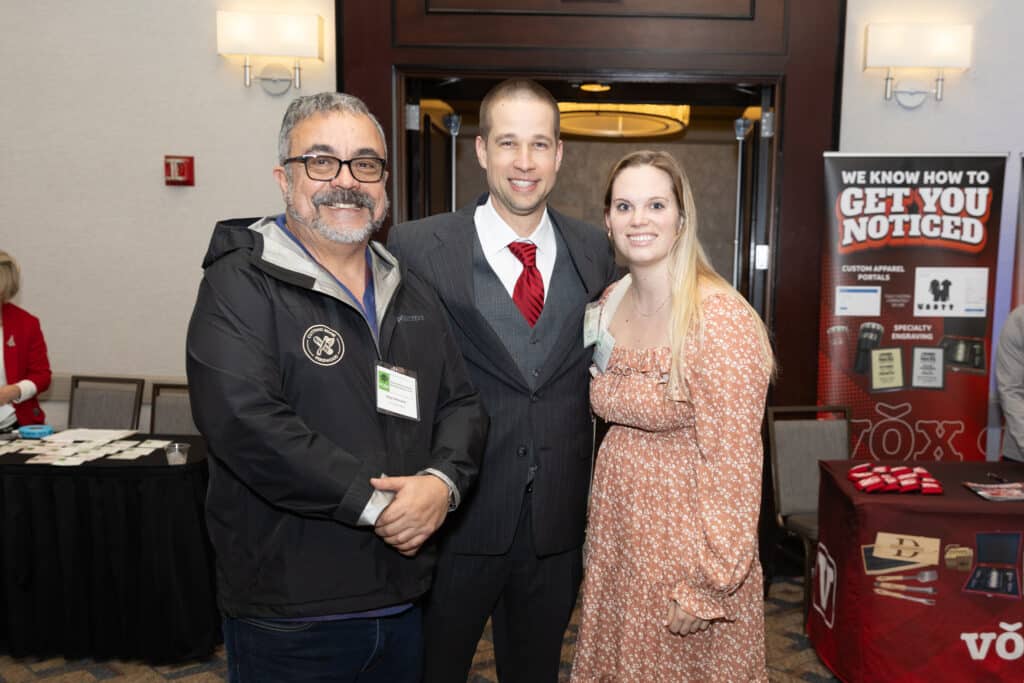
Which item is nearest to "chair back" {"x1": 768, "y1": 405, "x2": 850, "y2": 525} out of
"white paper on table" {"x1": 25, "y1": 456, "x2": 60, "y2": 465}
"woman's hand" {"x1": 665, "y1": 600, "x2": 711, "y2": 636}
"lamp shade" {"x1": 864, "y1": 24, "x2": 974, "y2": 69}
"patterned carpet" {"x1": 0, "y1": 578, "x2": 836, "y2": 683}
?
"patterned carpet" {"x1": 0, "y1": 578, "x2": 836, "y2": 683}

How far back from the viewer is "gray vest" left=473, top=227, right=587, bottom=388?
1.91m

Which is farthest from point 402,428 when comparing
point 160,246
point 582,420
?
point 160,246

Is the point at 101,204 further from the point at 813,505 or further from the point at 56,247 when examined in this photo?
the point at 813,505

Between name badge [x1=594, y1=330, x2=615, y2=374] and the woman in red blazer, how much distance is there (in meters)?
2.97

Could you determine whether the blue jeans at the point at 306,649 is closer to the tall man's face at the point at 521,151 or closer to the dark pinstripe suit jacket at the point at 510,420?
the dark pinstripe suit jacket at the point at 510,420

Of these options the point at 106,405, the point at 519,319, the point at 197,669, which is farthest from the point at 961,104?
the point at 106,405

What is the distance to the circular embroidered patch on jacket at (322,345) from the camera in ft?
4.53

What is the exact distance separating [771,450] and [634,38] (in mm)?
2200

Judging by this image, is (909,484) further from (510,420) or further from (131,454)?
(131,454)

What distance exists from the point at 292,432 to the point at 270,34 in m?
3.42

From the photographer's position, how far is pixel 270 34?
410cm

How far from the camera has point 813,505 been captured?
3.73 metres

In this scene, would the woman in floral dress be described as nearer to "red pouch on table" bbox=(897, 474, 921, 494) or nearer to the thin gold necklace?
the thin gold necklace

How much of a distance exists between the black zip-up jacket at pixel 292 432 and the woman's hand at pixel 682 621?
52cm
